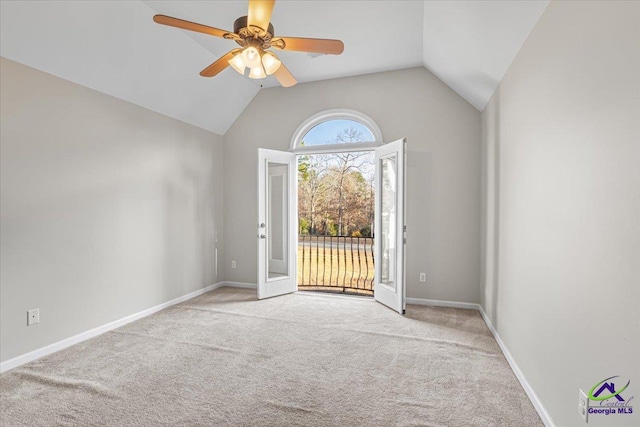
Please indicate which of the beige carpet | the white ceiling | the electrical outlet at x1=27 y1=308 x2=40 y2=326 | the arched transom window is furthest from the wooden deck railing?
the electrical outlet at x1=27 y1=308 x2=40 y2=326

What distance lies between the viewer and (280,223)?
492cm

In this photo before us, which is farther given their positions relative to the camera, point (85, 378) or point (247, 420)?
point (85, 378)

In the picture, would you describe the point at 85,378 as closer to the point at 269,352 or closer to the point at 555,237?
the point at 269,352

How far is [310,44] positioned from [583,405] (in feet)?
8.32

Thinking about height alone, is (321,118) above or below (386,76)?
below

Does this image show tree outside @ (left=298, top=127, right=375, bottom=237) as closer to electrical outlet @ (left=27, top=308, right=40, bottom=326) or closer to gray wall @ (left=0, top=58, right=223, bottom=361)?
gray wall @ (left=0, top=58, right=223, bottom=361)

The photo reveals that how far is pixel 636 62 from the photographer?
3.82 ft

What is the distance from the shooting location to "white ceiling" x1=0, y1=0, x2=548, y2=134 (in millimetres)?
2467

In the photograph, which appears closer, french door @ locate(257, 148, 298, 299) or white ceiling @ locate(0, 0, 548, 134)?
white ceiling @ locate(0, 0, 548, 134)

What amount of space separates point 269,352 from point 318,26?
3.27 m

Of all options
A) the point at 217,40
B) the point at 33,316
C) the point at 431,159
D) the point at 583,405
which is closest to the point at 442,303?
the point at 431,159

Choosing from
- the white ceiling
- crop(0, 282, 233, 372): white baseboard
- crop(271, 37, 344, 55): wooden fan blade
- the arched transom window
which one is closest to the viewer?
crop(271, 37, 344, 55): wooden fan blade

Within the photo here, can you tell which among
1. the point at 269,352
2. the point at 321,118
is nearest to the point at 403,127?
the point at 321,118

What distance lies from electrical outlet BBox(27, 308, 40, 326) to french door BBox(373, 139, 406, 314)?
11.9ft
